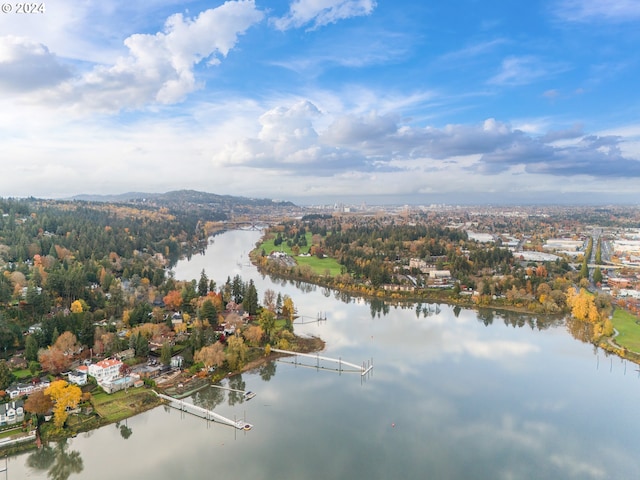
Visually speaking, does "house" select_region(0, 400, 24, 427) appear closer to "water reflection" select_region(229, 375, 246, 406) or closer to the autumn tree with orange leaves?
"water reflection" select_region(229, 375, 246, 406)

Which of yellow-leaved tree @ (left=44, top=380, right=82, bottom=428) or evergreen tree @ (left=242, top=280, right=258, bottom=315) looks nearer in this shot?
yellow-leaved tree @ (left=44, top=380, right=82, bottom=428)

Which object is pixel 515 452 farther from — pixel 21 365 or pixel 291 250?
pixel 291 250

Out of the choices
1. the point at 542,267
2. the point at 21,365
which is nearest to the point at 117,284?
the point at 21,365

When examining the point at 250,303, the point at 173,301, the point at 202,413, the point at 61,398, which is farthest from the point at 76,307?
the point at 202,413

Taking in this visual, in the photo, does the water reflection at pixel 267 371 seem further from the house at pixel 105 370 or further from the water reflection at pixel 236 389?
the house at pixel 105 370

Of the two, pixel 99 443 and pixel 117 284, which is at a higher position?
pixel 117 284

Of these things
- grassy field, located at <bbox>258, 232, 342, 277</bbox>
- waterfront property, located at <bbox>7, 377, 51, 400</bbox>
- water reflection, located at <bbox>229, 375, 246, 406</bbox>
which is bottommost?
water reflection, located at <bbox>229, 375, 246, 406</bbox>

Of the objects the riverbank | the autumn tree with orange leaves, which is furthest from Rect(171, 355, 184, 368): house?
the autumn tree with orange leaves
